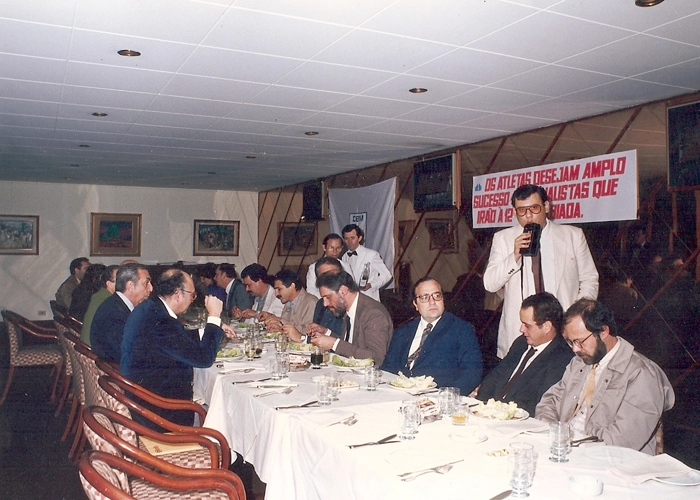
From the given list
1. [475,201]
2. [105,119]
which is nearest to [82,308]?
[105,119]

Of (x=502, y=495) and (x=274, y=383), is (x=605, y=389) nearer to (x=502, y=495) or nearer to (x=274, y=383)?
(x=502, y=495)

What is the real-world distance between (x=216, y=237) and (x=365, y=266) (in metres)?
6.84

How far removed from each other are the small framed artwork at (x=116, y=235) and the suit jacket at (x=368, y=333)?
8.54m

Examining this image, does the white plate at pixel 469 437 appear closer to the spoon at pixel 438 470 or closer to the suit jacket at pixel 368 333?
the spoon at pixel 438 470

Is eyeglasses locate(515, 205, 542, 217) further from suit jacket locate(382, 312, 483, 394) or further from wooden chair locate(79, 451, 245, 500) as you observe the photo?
wooden chair locate(79, 451, 245, 500)

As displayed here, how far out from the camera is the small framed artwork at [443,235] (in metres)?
7.57

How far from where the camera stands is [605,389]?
2.46 m

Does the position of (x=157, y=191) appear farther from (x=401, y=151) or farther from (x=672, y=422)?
(x=672, y=422)

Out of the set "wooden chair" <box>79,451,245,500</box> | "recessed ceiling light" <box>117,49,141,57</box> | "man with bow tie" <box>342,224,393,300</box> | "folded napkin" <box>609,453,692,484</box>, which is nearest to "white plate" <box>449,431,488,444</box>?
"folded napkin" <box>609,453,692,484</box>

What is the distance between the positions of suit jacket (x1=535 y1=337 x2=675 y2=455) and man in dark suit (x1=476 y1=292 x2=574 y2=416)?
16.9 inches

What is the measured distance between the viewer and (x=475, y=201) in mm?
6629

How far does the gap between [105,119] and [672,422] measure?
18.2 feet

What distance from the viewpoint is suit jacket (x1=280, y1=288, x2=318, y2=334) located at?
5555 mm

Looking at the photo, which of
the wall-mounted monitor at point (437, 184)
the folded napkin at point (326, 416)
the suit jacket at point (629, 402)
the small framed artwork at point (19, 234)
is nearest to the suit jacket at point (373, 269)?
the wall-mounted monitor at point (437, 184)
